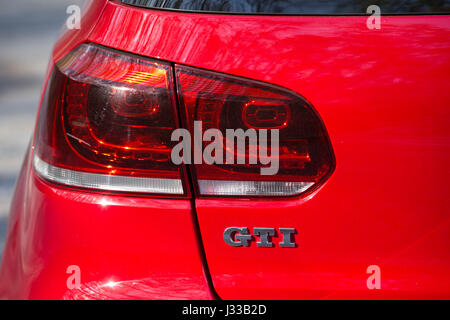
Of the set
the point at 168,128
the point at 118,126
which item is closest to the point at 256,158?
the point at 168,128

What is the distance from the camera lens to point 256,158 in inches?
52.5

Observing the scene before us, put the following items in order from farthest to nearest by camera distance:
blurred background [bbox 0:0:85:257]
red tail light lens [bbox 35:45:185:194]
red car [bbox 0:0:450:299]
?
blurred background [bbox 0:0:85:257]
red tail light lens [bbox 35:45:185:194]
red car [bbox 0:0:450:299]

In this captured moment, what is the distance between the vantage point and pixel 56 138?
1.46 m

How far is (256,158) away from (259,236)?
16cm

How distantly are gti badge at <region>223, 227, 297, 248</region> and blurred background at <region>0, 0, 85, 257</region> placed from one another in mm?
2535

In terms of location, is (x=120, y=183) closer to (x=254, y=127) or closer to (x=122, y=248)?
(x=122, y=248)

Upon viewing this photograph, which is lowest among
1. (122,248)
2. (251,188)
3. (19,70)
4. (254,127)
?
(122,248)

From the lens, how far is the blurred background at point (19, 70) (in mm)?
4559

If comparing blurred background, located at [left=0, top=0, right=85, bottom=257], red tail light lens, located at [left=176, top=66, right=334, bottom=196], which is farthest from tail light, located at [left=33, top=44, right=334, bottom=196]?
blurred background, located at [left=0, top=0, right=85, bottom=257]

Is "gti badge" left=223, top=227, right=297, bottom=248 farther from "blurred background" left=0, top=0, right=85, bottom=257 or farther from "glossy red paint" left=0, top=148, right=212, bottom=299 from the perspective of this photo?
"blurred background" left=0, top=0, right=85, bottom=257

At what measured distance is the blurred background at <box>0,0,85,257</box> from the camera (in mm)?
4559

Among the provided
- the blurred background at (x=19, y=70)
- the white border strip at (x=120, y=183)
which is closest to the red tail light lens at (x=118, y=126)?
the white border strip at (x=120, y=183)

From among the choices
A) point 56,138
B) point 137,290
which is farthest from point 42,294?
point 56,138

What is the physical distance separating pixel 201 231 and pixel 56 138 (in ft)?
1.31
